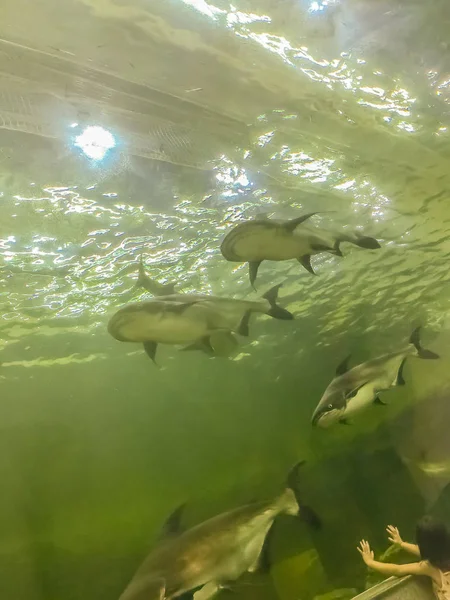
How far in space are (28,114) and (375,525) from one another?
9.04 metres

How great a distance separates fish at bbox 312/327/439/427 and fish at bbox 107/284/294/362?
44.5 inches

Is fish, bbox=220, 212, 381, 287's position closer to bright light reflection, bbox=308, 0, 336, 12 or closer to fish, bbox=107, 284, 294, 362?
fish, bbox=107, 284, 294, 362

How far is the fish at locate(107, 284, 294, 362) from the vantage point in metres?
4.06

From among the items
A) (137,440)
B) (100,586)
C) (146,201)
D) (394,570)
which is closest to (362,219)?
(146,201)

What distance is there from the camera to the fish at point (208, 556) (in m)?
3.53

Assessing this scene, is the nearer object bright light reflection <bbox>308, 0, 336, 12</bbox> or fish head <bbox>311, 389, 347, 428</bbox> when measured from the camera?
bright light reflection <bbox>308, 0, 336, 12</bbox>

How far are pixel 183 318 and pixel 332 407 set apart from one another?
1.94m

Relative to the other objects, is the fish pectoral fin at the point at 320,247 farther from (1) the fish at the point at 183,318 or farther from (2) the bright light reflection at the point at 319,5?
(2) the bright light reflection at the point at 319,5

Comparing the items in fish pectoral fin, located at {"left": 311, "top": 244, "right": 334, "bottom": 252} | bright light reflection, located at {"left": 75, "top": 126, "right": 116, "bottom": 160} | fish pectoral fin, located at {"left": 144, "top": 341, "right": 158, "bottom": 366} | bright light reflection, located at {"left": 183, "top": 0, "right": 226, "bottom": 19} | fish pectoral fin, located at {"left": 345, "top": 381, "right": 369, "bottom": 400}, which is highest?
bright light reflection, located at {"left": 75, "top": 126, "right": 116, "bottom": 160}

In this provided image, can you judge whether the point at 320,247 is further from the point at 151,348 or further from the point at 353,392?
the point at 151,348

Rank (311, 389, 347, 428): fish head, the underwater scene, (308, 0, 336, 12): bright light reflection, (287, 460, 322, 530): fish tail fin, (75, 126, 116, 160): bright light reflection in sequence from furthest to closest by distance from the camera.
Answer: (311, 389, 347, 428): fish head < (287, 460, 322, 530): fish tail fin < (75, 126, 116, 160): bright light reflection < the underwater scene < (308, 0, 336, 12): bright light reflection

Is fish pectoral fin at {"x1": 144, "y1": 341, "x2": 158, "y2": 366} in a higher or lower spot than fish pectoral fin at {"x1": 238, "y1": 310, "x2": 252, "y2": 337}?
higher

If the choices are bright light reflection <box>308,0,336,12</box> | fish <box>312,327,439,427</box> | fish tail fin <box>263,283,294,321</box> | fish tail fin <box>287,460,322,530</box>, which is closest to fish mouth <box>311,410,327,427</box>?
fish <box>312,327,439,427</box>

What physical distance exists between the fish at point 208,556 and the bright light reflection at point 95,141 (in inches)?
149
